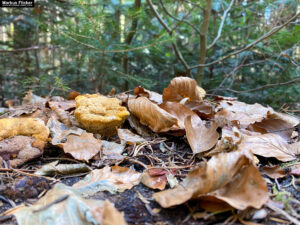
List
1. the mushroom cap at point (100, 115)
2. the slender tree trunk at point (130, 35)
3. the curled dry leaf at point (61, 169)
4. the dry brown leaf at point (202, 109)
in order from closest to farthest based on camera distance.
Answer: the curled dry leaf at point (61, 169), the mushroom cap at point (100, 115), the dry brown leaf at point (202, 109), the slender tree trunk at point (130, 35)

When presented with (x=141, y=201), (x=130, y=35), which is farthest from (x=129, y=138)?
(x=130, y=35)

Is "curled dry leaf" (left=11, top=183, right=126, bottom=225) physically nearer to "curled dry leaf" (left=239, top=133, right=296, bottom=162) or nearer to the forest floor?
the forest floor

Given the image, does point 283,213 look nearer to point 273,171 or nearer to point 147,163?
point 273,171

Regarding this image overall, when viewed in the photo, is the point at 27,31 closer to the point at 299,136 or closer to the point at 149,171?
the point at 149,171

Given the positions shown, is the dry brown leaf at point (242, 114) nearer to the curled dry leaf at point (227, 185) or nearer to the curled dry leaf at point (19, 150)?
the curled dry leaf at point (227, 185)

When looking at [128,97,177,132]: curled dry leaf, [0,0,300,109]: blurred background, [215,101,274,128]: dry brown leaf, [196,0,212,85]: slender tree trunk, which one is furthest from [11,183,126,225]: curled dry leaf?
[196,0,212,85]: slender tree trunk

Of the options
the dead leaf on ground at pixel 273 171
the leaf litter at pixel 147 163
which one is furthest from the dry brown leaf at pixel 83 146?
the dead leaf on ground at pixel 273 171
